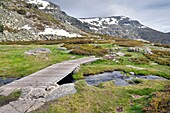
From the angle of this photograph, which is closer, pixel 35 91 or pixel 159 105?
pixel 159 105

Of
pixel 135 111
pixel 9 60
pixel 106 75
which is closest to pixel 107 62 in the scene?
pixel 106 75

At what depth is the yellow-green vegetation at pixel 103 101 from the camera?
15.8m

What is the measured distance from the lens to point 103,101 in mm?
17500

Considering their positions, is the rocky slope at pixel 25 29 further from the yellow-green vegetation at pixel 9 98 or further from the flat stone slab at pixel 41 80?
the yellow-green vegetation at pixel 9 98

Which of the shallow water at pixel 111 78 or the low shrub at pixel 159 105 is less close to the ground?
the low shrub at pixel 159 105

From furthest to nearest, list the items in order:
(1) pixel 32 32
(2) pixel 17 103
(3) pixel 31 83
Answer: (1) pixel 32 32, (3) pixel 31 83, (2) pixel 17 103

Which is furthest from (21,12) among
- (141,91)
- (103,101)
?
(103,101)

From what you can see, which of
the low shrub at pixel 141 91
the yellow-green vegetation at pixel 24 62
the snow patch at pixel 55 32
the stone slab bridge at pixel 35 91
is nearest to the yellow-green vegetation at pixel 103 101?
the low shrub at pixel 141 91

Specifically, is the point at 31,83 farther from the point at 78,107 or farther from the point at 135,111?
the point at 135,111

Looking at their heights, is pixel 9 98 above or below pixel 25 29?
below

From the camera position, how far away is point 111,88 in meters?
21.0

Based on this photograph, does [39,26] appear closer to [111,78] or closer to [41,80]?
[111,78]

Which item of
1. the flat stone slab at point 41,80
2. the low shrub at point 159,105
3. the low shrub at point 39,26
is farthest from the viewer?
the low shrub at point 39,26

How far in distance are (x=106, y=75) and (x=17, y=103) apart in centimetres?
1445
